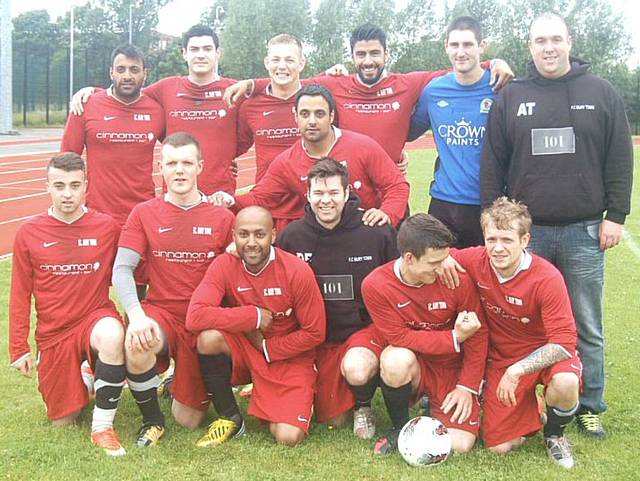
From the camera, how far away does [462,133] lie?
4.68 meters

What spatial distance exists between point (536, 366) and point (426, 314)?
0.63 metres

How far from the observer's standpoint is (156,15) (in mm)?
57875

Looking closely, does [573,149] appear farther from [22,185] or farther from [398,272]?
[22,185]

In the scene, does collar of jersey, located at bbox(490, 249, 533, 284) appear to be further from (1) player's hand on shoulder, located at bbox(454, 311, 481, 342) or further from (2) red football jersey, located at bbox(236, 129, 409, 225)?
(2) red football jersey, located at bbox(236, 129, 409, 225)

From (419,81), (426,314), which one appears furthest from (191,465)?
(419,81)

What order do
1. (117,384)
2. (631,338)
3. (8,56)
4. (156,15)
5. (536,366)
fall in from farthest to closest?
(156,15) → (8,56) → (631,338) → (117,384) → (536,366)

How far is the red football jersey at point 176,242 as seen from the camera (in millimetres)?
4180

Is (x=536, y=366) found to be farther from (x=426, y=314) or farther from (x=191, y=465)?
(x=191, y=465)

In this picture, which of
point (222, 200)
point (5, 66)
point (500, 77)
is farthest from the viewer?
point (5, 66)

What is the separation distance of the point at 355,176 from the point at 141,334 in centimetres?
160

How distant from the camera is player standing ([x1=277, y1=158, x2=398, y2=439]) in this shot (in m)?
4.15

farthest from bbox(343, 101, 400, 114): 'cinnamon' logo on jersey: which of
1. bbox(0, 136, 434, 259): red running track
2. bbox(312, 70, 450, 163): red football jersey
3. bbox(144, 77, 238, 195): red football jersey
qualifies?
bbox(0, 136, 434, 259): red running track

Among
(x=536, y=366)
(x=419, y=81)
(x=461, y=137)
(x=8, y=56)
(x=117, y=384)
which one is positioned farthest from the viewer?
(x=8, y=56)

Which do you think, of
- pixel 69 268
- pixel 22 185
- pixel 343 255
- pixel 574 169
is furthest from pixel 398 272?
pixel 22 185
